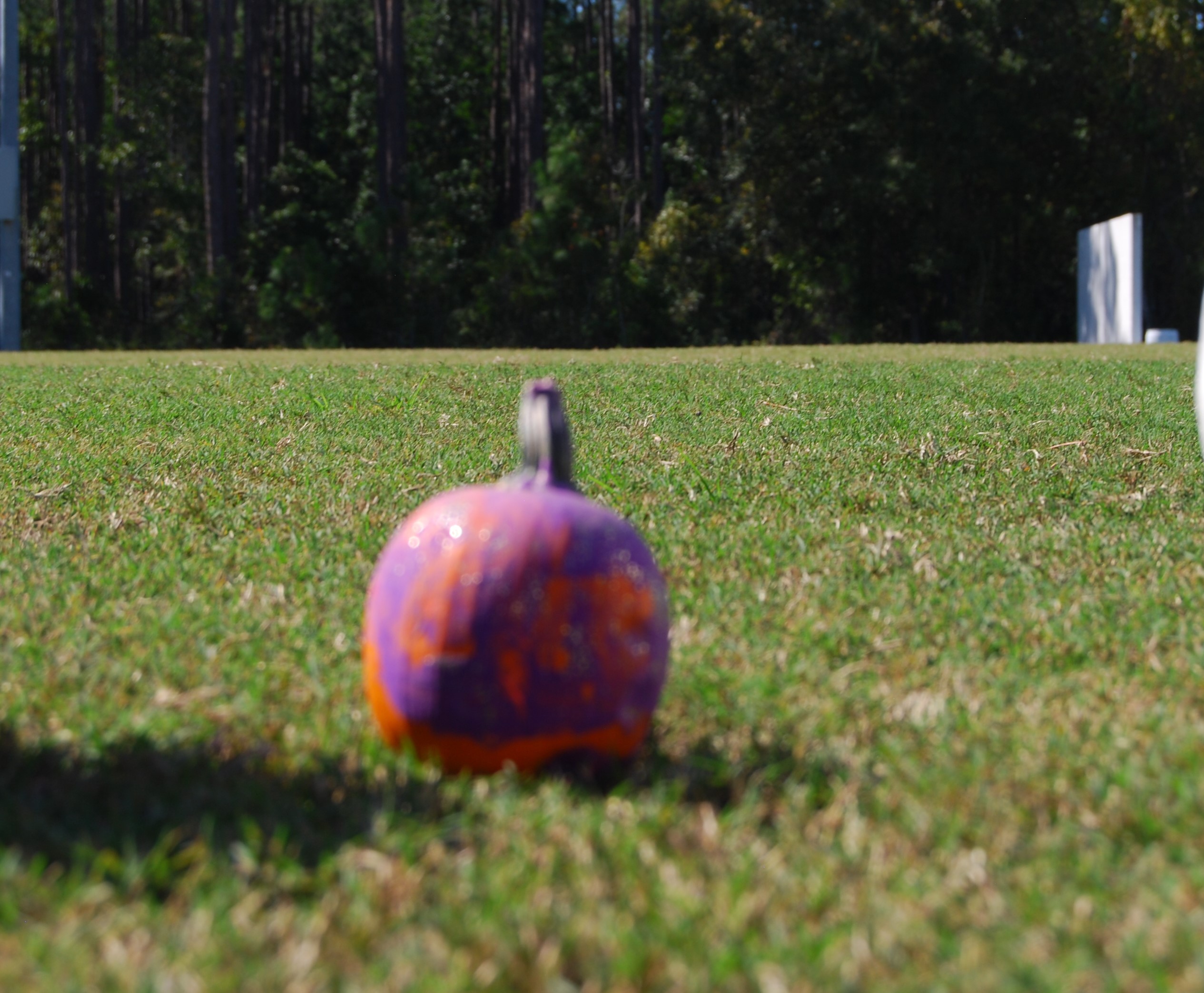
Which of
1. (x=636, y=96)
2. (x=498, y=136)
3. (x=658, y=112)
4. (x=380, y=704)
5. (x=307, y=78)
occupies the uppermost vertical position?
(x=307, y=78)

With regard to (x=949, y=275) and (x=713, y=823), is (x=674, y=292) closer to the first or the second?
(x=949, y=275)

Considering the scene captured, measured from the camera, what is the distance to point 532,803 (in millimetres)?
2701

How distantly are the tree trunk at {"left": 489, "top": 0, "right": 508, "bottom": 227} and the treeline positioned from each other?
5055mm

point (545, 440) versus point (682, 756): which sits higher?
point (545, 440)

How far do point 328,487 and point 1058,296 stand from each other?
116 feet

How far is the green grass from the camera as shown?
2125mm

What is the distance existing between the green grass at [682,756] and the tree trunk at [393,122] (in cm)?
2772

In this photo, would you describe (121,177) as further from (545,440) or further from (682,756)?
(682,756)

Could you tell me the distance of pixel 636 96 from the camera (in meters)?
39.5

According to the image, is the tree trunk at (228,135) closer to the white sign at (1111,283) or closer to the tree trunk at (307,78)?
the tree trunk at (307,78)

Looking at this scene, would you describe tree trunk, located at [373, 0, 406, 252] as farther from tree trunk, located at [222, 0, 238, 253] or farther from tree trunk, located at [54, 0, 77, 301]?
tree trunk, located at [54, 0, 77, 301]

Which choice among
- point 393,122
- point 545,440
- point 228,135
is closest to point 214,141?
point 393,122

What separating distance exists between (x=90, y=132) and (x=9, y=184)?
55.6ft

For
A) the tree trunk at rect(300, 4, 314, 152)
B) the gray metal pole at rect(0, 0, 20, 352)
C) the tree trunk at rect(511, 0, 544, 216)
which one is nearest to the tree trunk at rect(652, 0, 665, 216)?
the tree trunk at rect(511, 0, 544, 216)
